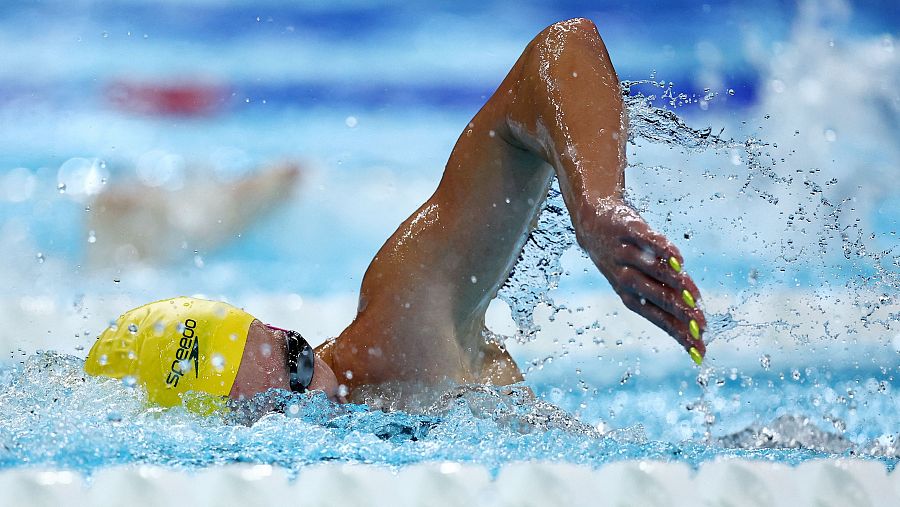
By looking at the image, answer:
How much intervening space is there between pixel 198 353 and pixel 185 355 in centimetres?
2

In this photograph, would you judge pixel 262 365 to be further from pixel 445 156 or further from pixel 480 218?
pixel 445 156

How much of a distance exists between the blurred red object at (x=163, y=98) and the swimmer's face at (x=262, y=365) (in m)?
2.76

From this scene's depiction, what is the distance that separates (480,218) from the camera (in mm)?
1476

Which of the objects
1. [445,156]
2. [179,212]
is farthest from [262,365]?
[445,156]

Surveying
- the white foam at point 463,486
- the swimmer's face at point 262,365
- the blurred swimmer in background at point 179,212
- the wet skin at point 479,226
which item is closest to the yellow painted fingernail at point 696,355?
the white foam at point 463,486

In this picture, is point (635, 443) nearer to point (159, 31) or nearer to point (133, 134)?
point (133, 134)

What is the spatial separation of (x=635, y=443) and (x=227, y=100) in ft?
10.8

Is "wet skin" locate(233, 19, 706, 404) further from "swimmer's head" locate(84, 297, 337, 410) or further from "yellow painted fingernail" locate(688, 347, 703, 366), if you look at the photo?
"yellow painted fingernail" locate(688, 347, 703, 366)

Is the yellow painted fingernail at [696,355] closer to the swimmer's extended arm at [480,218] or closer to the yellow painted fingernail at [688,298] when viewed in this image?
the yellow painted fingernail at [688,298]

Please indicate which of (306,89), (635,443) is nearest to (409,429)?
(635,443)

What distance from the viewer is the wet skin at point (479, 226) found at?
120cm

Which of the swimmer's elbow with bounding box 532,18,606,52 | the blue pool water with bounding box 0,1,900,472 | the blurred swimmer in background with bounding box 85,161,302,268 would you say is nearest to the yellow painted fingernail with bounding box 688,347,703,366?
the swimmer's elbow with bounding box 532,18,606,52

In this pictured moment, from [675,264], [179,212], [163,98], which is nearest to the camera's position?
[675,264]

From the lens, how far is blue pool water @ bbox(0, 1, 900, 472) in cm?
318
